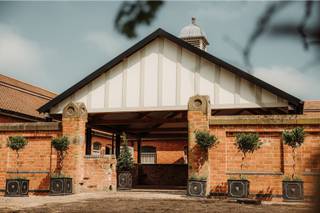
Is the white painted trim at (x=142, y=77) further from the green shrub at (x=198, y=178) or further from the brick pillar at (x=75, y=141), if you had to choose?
the green shrub at (x=198, y=178)

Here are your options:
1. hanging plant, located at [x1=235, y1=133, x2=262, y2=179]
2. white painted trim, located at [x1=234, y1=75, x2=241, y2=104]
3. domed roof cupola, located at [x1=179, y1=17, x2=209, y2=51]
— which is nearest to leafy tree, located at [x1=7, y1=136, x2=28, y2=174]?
hanging plant, located at [x1=235, y1=133, x2=262, y2=179]

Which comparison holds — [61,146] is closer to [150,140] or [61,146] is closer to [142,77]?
[142,77]

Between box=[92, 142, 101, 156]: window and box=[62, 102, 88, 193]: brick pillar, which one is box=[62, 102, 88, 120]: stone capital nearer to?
box=[62, 102, 88, 193]: brick pillar

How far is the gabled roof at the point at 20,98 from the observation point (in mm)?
21797

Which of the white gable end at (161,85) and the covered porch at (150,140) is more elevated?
the white gable end at (161,85)

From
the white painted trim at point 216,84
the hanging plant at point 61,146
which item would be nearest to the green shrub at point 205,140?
the white painted trim at point 216,84

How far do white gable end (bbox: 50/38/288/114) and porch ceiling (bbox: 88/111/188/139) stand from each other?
1.39 m

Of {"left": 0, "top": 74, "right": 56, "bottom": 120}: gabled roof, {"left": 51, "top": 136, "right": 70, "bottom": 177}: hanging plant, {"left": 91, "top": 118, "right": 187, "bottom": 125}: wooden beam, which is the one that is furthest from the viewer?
{"left": 0, "top": 74, "right": 56, "bottom": 120}: gabled roof

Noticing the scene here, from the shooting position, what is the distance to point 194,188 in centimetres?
1288

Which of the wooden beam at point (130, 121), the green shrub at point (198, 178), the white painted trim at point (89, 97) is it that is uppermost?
the white painted trim at point (89, 97)

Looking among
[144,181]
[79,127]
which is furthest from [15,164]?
[144,181]

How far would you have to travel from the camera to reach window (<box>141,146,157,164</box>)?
3069 centimetres

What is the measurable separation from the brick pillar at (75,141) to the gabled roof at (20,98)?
23.5ft

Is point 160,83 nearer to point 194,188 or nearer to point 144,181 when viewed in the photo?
point 194,188
